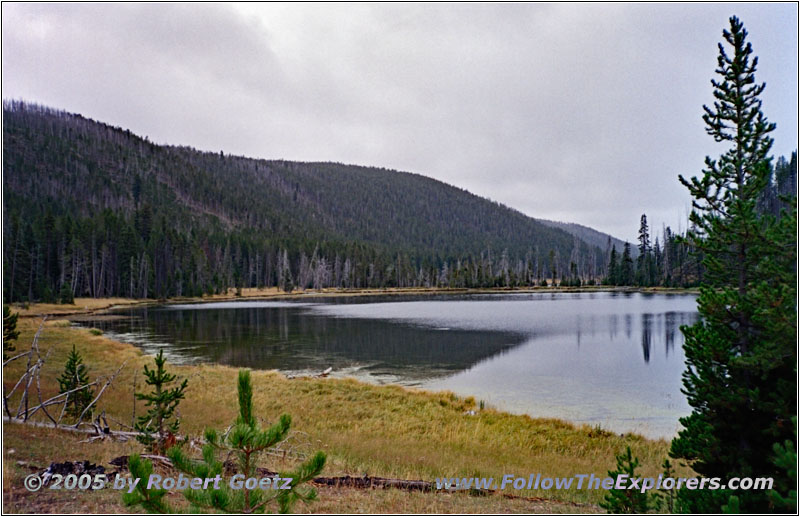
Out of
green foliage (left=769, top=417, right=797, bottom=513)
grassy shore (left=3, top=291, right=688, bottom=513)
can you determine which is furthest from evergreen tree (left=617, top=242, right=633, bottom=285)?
green foliage (left=769, top=417, right=797, bottom=513)

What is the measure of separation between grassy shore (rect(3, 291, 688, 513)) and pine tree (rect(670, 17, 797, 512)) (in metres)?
2.27

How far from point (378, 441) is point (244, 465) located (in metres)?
8.81

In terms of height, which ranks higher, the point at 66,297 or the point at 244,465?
the point at 244,465

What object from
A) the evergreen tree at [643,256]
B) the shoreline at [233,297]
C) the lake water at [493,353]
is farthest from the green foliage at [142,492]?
the evergreen tree at [643,256]

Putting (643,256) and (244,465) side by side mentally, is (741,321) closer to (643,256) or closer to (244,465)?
(244,465)

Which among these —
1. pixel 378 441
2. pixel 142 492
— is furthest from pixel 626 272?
pixel 142 492

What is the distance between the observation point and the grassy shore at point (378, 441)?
746 cm

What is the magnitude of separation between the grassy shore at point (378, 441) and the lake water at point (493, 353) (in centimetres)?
257

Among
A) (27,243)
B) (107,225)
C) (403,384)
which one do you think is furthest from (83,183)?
(403,384)

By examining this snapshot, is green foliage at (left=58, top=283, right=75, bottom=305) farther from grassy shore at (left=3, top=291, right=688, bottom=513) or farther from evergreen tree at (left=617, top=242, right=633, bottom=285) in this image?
evergreen tree at (left=617, top=242, right=633, bottom=285)

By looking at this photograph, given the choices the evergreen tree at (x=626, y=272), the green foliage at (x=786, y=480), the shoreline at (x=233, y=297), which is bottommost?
the shoreline at (x=233, y=297)

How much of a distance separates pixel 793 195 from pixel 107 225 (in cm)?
11423

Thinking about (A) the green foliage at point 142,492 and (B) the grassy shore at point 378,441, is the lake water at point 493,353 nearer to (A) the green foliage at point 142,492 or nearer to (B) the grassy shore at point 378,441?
(B) the grassy shore at point 378,441

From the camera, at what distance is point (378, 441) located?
43.0 ft
